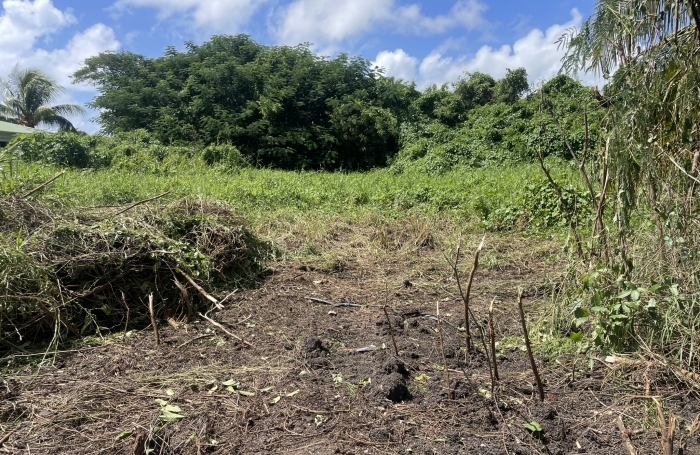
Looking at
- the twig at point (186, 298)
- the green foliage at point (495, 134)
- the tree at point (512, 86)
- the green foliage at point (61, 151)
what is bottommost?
the twig at point (186, 298)

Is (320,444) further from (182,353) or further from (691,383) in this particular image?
(691,383)

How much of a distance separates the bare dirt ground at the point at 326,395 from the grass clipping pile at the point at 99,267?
0.30m

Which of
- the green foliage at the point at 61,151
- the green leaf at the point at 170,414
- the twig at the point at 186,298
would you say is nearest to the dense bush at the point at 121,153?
the green foliage at the point at 61,151

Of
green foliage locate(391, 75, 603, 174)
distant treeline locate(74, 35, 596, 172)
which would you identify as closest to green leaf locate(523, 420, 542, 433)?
green foliage locate(391, 75, 603, 174)

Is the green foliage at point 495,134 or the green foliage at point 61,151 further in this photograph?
the green foliage at point 495,134

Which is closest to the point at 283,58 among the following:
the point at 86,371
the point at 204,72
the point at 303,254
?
the point at 204,72

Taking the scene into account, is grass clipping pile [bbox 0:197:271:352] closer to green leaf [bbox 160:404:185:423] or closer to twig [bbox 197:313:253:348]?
twig [bbox 197:313:253:348]

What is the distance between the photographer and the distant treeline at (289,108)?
17.2m

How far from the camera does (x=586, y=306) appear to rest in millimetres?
2982

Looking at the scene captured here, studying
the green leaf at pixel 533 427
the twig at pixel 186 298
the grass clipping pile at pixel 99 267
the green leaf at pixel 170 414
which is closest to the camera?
the green leaf at pixel 533 427

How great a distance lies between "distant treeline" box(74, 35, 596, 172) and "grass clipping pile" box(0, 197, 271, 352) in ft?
38.7

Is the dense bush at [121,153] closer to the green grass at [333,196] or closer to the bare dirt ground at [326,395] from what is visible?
the green grass at [333,196]

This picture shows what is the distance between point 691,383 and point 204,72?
18.6 metres

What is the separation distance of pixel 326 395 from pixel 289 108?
1754cm
